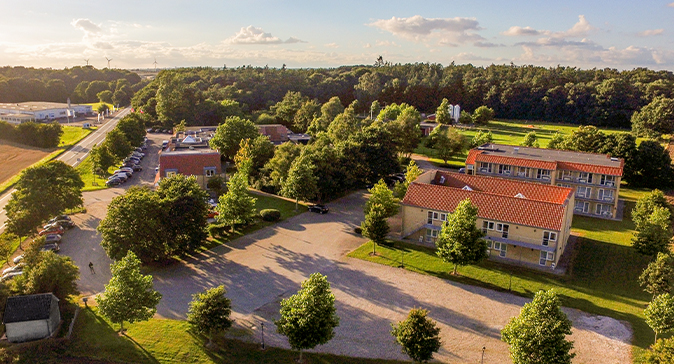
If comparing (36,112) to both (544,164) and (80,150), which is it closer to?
(80,150)

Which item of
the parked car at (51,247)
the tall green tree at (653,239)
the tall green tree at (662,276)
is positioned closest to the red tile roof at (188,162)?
the parked car at (51,247)

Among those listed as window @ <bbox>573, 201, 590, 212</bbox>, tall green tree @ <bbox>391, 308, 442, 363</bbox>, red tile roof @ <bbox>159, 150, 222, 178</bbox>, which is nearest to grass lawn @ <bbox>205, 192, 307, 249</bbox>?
red tile roof @ <bbox>159, 150, 222, 178</bbox>

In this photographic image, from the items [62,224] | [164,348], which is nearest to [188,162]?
[62,224]

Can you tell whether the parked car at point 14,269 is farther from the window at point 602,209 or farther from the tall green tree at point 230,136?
the window at point 602,209

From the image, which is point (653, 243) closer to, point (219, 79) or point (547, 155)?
point (547, 155)

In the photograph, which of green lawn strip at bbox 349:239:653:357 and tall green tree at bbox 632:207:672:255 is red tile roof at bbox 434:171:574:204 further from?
tall green tree at bbox 632:207:672:255

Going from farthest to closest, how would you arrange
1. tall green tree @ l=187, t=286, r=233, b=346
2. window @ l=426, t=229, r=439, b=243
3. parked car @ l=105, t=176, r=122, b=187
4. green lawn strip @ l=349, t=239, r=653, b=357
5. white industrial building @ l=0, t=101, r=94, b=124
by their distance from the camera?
white industrial building @ l=0, t=101, r=94, b=124 < parked car @ l=105, t=176, r=122, b=187 < window @ l=426, t=229, r=439, b=243 < green lawn strip @ l=349, t=239, r=653, b=357 < tall green tree @ l=187, t=286, r=233, b=346

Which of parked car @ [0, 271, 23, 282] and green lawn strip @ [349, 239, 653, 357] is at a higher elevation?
green lawn strip @ [349, 239, 653, 357]
